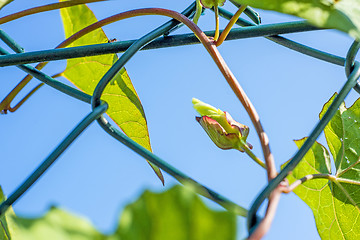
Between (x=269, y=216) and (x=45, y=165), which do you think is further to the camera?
(x=45, y=165)

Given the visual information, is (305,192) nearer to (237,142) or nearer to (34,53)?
(237,142)

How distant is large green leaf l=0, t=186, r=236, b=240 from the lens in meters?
0.17

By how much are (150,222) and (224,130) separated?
0.23m

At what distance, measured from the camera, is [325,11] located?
0.26 metres

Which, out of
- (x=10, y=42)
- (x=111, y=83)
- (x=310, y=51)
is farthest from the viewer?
(x=111, y=83)

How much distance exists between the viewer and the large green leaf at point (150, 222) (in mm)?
166

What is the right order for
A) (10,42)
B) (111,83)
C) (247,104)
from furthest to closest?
(111,83) → (10,42) → (247,104)

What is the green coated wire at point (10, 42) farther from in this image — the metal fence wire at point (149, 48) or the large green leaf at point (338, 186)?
the large green leaf at point (338, 186)

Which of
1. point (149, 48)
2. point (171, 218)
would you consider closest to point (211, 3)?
point (149, 48)

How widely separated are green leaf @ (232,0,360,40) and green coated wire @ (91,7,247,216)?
4.8 inches

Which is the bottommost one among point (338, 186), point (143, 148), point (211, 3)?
point (338, 186)

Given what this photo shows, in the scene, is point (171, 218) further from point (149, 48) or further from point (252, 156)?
point (149, 48)

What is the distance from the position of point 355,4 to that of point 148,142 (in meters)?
0.38

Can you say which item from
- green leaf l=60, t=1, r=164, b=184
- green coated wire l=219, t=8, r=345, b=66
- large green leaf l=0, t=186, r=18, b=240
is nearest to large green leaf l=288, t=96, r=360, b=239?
green coated wire l=219, t=8, r=345, b=66
